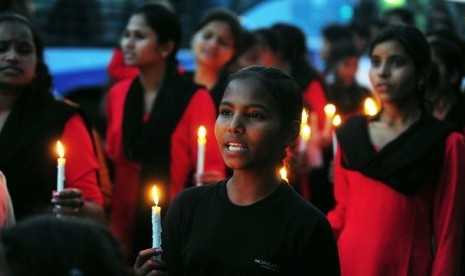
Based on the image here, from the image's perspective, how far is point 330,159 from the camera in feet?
26.0

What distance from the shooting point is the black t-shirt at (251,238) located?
11.0 ft

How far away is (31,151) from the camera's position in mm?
4785

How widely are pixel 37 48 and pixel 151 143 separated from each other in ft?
2.81

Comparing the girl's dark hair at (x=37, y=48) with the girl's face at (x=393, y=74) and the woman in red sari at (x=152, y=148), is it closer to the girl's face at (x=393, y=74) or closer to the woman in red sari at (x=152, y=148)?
the woman in red sari at (x=152, y=148)

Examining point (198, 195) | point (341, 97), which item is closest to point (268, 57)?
point (341, 97)

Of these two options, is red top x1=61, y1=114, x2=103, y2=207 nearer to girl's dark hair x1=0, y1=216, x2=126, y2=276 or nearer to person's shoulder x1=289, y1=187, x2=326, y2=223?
person's shoulder x1=289, y1=187, x2=326, y2=223

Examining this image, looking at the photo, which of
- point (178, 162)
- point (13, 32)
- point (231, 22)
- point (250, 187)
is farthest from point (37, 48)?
point (231, 22)

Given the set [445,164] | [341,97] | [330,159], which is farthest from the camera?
[341,97]

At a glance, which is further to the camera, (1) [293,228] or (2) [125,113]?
(2) [125,113]

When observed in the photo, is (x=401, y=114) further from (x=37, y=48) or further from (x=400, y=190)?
(x=37, y=48)

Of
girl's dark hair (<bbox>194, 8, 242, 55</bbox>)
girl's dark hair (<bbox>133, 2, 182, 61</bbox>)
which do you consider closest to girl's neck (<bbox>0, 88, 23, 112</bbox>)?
girl's dark hair (<bbox>133, 2, 182, 61</bbox>)

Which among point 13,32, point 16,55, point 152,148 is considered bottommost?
point 152,148

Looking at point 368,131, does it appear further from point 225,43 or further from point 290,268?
point 225,43

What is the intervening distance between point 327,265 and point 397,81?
6.17 ft
